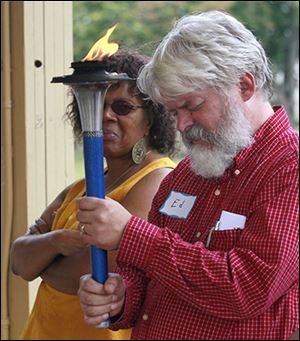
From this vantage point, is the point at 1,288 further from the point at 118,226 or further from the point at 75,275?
the point at 118,226

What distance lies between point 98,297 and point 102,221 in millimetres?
220

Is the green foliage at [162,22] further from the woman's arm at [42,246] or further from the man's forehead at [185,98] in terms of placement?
the man's forehead at [185,98]

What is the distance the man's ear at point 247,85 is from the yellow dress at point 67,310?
77cm

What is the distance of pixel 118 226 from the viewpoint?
6.95ft

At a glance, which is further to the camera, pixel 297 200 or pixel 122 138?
pixel 122 138

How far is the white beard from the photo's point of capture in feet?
7.30

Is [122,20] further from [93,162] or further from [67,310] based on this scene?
[93,162]

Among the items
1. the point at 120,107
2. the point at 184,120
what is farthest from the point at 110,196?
the point at 184,120

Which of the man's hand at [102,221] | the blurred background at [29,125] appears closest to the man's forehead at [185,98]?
the man's hand at [102,221]

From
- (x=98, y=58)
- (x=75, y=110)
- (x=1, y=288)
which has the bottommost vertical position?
(x=1, y=288)

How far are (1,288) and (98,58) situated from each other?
218 centimetres

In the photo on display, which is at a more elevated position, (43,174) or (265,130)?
(265,130)

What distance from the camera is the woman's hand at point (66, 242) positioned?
9.09 ft

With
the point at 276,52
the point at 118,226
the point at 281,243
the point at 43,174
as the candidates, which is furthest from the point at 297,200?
the point at 276,52
